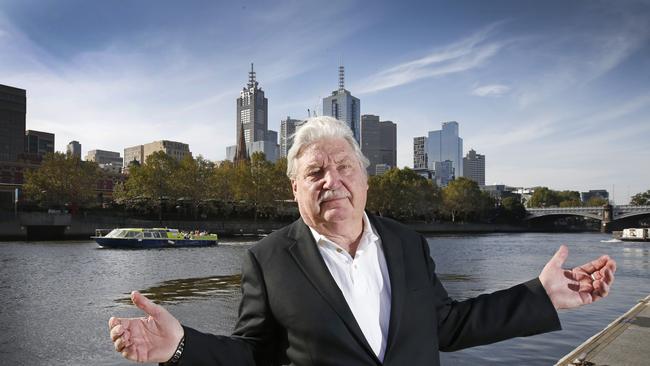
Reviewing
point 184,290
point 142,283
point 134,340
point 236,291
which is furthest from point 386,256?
point 142,283

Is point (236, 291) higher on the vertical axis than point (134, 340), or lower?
lower

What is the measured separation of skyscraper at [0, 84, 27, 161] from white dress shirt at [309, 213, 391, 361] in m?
158

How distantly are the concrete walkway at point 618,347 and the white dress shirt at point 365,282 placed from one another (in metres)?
5.51

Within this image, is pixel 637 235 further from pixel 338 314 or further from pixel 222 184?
pixel 338 314

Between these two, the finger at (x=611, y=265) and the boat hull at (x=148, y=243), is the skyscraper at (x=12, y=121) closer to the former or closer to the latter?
the boat hull at (x=148, y=243)

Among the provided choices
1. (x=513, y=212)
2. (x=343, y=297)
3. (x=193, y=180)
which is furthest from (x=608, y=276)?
(x=513, y=212)

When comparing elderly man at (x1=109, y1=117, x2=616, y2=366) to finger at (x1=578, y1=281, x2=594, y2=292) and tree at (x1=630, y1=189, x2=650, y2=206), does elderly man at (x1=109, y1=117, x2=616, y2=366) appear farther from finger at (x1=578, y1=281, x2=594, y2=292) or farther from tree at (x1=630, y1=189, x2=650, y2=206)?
tree at (x1=630, y1=189, x2=650, y2=206)

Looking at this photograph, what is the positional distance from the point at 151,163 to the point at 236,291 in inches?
2420

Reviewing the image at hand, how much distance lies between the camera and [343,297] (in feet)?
9.21

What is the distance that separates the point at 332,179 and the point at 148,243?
49730mm

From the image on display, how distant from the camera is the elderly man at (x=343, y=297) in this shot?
275 cm

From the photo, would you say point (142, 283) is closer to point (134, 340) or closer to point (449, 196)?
point (134, 340)

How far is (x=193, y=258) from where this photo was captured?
122ft

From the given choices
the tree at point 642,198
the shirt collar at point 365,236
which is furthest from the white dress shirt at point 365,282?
the tree at point 642,198
